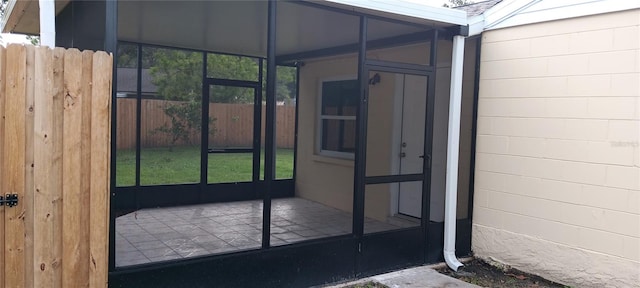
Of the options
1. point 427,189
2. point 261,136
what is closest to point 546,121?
point 427,189

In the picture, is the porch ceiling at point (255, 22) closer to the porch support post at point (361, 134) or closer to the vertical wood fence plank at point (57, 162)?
the porch support post at point (361, 134)

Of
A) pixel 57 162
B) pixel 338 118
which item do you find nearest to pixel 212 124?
pixel 338 118

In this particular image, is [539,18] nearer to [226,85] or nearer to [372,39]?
[372,39]

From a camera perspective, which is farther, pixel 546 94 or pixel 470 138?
pixel 470 138

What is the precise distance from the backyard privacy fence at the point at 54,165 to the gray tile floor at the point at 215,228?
1.42m

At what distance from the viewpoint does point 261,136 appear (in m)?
7.14

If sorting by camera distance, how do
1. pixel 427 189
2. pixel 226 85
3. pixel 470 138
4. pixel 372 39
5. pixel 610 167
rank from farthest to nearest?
pixel 226 85, pixel 372 39, pixel 470 138, pixel 427 189, pixel 610 167

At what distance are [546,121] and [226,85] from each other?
428cm

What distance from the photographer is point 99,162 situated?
2674mm

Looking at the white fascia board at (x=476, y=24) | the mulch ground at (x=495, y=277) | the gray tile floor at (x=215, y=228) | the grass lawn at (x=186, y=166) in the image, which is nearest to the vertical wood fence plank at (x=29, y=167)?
the gray tile floor at (x=215, y=228)

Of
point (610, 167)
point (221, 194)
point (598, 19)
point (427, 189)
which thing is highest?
point (598, 19)

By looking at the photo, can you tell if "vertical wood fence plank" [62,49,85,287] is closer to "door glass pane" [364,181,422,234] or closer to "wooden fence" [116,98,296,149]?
"door glass pane" [364,181,422,234]

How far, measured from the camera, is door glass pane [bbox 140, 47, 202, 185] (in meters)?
6.84

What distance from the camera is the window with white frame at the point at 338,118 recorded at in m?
6.70
